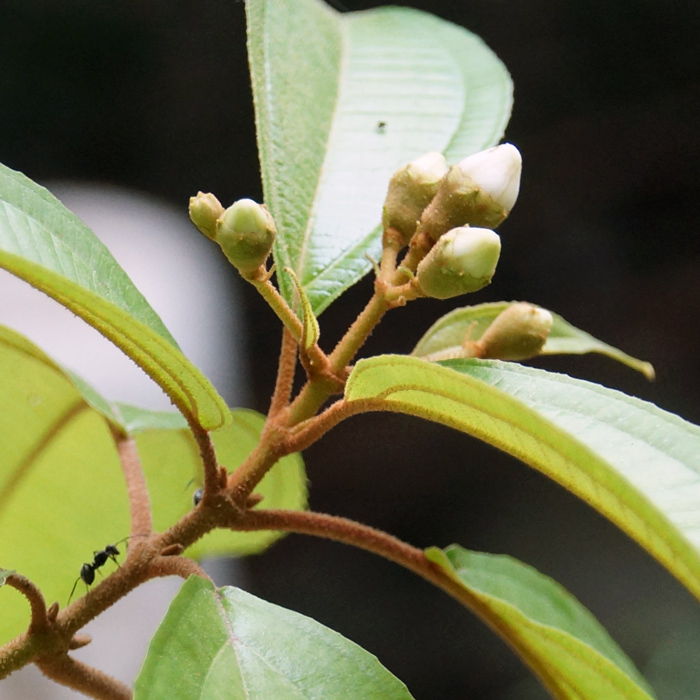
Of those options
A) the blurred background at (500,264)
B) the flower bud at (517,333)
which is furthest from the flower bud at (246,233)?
the blurred background at (500,264)

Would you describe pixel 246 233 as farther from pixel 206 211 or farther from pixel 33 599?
pixel 33 599

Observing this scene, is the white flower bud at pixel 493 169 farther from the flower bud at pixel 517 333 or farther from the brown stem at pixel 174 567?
the brown stem at pixel 174 567

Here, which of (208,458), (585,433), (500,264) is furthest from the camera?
(500,264)

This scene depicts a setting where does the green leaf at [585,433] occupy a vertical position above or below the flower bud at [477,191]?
below

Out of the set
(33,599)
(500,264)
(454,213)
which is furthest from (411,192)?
(500,264)

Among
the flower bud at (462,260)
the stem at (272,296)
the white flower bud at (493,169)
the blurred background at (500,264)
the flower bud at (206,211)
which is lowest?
the blurred background at (500,264)

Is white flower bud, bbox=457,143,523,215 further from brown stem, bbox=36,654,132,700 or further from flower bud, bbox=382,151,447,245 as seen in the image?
brown stem, bbox=36,654,132,700
